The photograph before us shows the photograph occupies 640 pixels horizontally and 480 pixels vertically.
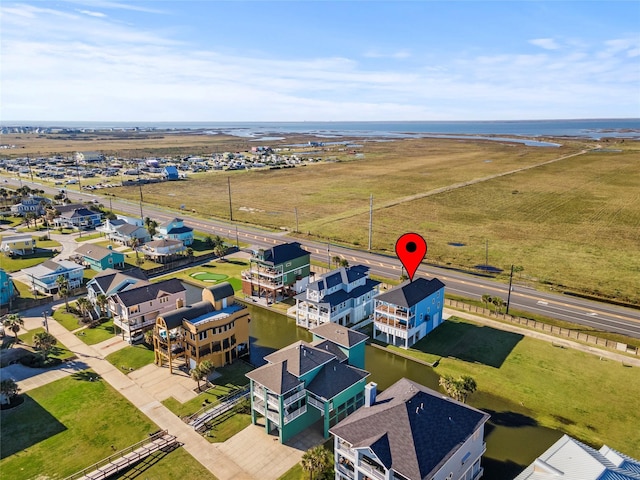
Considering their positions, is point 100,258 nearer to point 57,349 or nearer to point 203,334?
point 57,349

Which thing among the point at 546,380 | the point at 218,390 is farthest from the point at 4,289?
the point at 546,380

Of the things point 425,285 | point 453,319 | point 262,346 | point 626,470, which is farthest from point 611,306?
point 262,346

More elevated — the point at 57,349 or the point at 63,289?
the point at 63,289

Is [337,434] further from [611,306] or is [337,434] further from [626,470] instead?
[611,306]

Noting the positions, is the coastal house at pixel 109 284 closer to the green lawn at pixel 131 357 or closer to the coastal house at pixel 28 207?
the green lawn at pixel 131 357

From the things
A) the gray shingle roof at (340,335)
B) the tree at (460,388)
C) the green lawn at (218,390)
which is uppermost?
the gray shingle roof at (340,335)

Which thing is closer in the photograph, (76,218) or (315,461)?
(315,461)

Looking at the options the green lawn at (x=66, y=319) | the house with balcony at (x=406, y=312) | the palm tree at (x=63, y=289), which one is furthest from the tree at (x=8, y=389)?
the house with balcony at (x=406, y=312)
